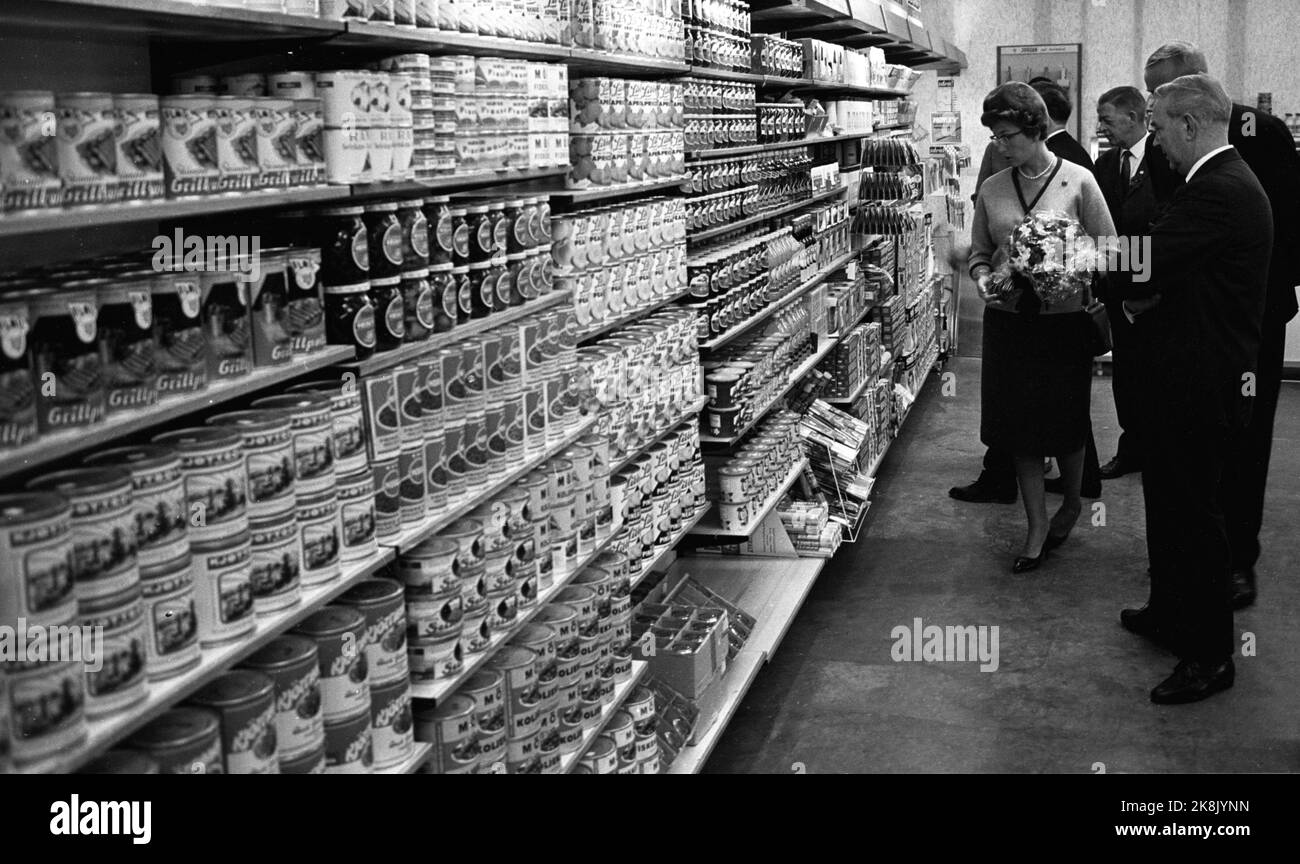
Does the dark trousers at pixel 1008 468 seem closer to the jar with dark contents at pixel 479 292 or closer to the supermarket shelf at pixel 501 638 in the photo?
the supermarket shelf at pixel 501 638

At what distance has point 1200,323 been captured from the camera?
4.16 m

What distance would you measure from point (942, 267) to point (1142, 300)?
7.44m

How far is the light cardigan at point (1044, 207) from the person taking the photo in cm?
538

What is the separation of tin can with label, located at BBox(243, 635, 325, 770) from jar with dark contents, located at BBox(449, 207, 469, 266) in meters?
0.90

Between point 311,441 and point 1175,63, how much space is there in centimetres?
431

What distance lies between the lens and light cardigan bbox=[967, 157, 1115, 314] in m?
5.38

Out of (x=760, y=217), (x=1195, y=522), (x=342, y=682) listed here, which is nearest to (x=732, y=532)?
(x=760, y=217)

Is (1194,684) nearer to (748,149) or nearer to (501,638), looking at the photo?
(748,149)

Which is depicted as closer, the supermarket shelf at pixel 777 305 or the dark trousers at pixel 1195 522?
the dark trousers at pixel 1195 522

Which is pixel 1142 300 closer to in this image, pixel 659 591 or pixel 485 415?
pixel 659 591

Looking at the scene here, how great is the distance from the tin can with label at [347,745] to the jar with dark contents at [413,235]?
82 centimetres

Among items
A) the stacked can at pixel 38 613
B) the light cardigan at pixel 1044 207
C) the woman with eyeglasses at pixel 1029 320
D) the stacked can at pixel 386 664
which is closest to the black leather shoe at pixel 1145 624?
the woman with eyeglasses at pixel 1029 320

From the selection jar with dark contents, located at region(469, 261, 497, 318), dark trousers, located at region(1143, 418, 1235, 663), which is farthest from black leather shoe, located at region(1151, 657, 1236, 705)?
jar with dark contents, located at region(469, 261, 497, 318)
